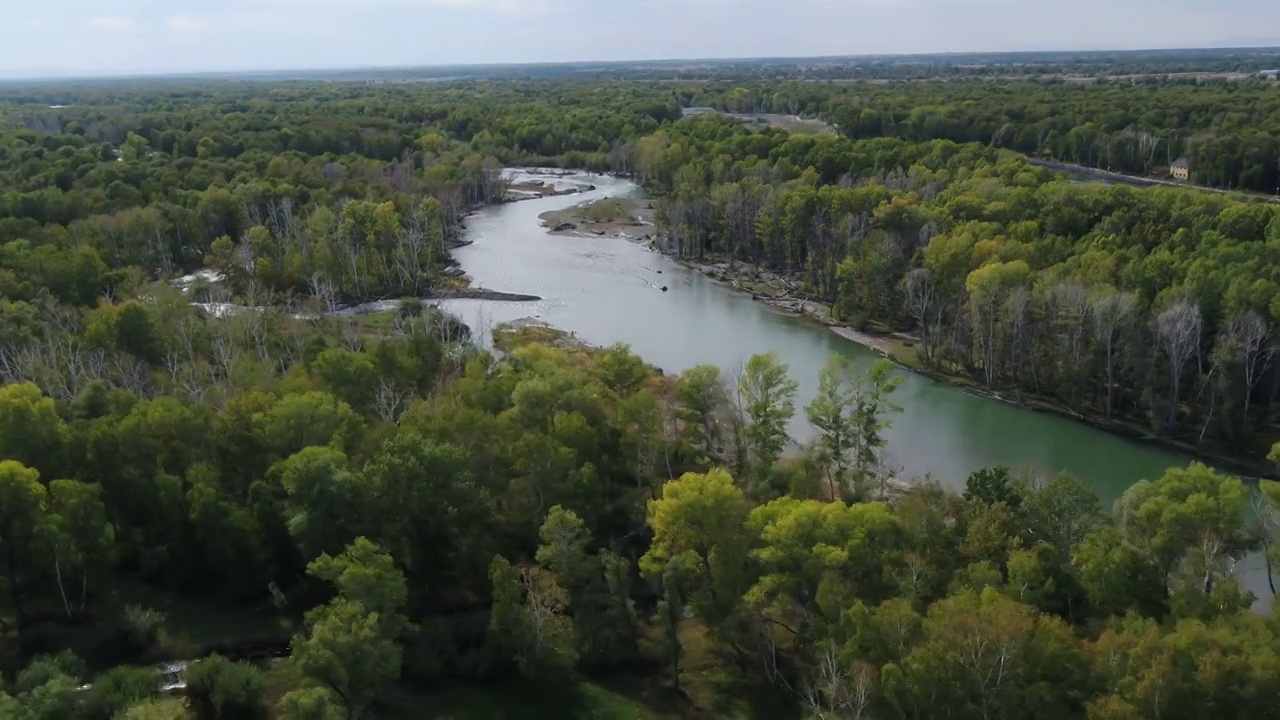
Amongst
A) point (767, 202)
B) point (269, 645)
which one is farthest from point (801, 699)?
point (767, 202)

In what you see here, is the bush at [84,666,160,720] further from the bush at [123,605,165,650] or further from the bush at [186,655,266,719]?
the bush at [123,605,165,650]

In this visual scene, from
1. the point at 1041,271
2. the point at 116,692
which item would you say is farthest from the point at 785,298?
the point at 116,692

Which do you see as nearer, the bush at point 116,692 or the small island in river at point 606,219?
the bush at point 116,692

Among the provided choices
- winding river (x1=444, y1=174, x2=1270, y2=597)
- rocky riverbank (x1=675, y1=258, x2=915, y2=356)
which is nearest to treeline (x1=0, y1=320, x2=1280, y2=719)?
winding river (x1=444, y1=174, x2=1270, y2=597)

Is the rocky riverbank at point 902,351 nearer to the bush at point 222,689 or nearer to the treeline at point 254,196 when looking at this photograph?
the treeline at point 254,196

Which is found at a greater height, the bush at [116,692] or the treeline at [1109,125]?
the treeline at [1109,125]

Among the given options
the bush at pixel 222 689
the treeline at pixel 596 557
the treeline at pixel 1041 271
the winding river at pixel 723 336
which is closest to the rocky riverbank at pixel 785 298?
the winding river at pixel 723 336
